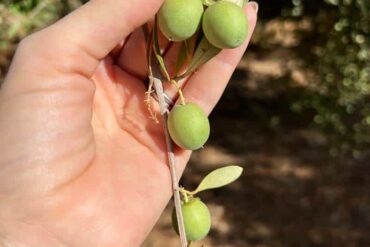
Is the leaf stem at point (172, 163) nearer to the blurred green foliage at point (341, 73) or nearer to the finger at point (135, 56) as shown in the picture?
the finger at point (135, 56)

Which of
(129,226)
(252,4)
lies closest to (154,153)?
(129,226)

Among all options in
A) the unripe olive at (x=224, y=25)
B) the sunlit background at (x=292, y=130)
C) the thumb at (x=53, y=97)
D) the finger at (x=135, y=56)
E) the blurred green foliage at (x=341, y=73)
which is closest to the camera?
the unripe olive at (x=224, y=25)

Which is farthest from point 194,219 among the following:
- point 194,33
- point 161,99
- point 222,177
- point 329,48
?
point 329,48

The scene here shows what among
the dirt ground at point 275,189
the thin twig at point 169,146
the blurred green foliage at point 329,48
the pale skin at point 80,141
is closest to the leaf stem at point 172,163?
the thin twig at point 169,146

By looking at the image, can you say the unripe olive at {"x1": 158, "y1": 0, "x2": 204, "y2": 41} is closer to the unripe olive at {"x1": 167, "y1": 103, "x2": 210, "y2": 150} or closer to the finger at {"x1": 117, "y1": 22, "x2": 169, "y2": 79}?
the unripe olive at {"x1": 167, "y1": 103, "x2": 210, "y2": 150}

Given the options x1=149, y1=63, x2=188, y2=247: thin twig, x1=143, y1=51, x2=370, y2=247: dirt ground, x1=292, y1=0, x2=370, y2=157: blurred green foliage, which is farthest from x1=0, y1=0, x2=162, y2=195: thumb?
x1=143, y1=51, x2=370, y2=247: dirt ground

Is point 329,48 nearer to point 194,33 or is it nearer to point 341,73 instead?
point 341,73
